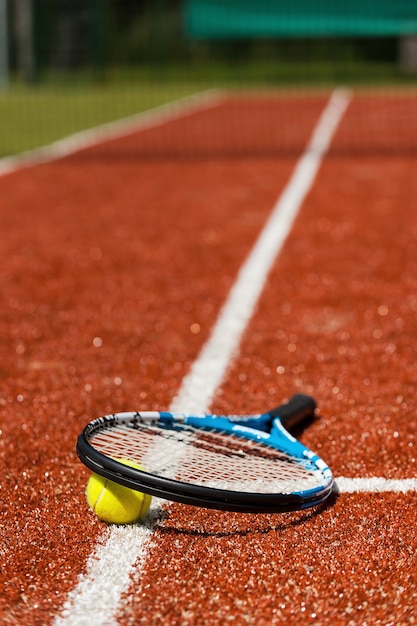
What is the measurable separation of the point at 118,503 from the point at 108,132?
11020mm

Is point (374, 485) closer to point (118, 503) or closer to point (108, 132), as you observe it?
point (118, 503)

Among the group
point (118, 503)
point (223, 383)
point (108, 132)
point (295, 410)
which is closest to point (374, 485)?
point (295, 410)

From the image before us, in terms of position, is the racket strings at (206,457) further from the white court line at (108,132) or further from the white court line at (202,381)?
the white court line at (108,132)

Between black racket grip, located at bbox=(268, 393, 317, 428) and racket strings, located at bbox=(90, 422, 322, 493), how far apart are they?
138 mm

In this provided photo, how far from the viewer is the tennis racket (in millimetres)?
2209

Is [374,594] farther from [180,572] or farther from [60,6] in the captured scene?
[60,6]

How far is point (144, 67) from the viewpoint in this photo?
2742 cm

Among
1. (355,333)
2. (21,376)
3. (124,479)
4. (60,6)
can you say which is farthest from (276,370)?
(60,6)

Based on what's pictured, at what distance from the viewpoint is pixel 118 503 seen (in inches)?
94.2

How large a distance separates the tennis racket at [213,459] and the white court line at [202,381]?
193 mm

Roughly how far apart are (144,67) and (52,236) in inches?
883

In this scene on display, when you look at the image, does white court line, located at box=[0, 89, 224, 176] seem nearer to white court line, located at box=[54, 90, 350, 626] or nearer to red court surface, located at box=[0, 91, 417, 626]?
red court surface, located at box=[0, 91, 417, 626]

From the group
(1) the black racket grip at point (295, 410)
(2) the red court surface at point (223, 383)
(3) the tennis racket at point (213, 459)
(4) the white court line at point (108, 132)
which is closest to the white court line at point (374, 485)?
(2) the red court surface at point (223, 383)

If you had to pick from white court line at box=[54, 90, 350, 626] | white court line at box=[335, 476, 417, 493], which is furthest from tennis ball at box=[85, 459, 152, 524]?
white court line at box=[335, 476, 417, 493]
